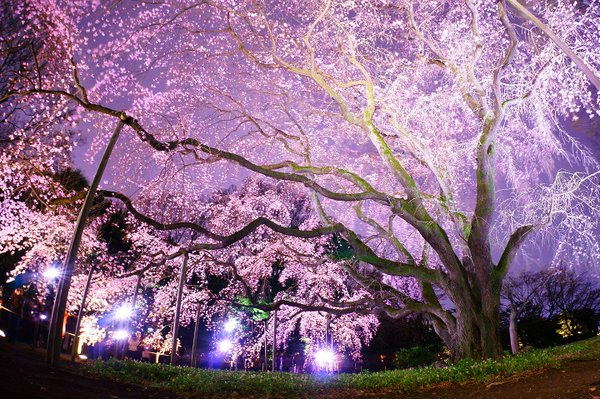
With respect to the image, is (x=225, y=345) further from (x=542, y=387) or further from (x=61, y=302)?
(x=542, y=387)

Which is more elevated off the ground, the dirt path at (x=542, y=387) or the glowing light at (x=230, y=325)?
the glowing light at (x=230, y=325)

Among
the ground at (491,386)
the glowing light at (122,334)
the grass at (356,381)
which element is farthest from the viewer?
the glowing light at (122,334)

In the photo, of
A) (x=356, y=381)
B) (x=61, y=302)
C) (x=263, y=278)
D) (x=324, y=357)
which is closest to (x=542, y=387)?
(x=356, y=381)

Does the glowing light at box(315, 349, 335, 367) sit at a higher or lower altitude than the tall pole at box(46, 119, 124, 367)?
lower

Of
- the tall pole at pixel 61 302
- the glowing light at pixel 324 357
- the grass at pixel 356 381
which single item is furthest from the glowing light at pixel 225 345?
the tall pole at pixel 61 302

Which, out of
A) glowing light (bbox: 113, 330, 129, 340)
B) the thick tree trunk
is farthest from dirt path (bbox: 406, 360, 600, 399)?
glowing light (bbox: 113, 330, 129, 340)

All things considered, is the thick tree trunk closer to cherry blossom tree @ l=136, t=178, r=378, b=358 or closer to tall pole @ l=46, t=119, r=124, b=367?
tall pole @ l=46, t=119, r=124, b=367

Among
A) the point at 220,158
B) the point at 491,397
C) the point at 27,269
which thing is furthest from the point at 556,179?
the point at 27,269

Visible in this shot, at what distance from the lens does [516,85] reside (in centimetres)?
990

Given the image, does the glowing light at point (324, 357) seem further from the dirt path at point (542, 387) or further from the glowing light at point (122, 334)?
the dirt path at point (542, 387)

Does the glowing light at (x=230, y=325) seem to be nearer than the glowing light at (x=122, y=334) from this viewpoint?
No

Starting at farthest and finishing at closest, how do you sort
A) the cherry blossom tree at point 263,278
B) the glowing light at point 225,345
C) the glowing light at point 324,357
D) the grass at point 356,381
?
the glowing light at point 225,345
the cherry blossom tree at point 263,278
the glowing light at point 324,357
the grass at point 356,381

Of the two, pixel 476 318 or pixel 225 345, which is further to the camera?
pixel 225 345

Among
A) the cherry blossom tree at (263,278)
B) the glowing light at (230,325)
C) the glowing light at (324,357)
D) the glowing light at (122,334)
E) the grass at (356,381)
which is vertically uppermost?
the cherry blossom tree at (263,278)
